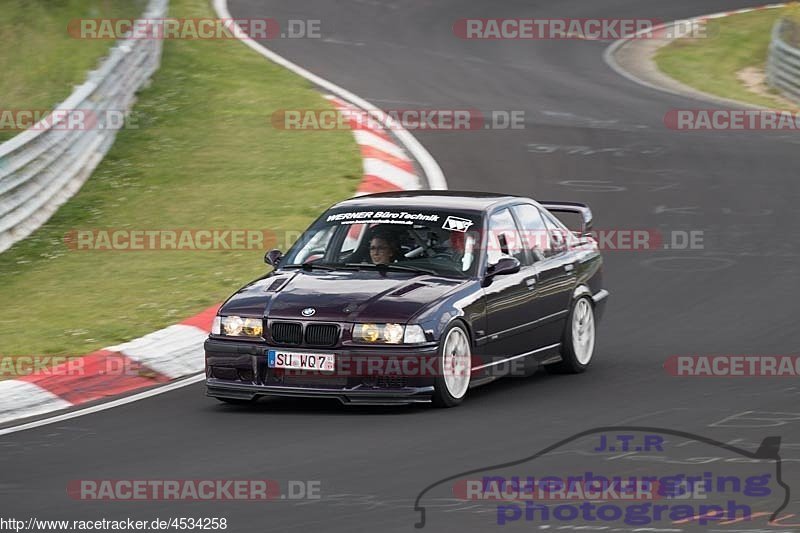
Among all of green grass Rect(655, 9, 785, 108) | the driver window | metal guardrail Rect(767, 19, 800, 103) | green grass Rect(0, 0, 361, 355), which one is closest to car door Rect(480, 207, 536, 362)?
the driver window

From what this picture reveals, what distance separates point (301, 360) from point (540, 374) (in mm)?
2468

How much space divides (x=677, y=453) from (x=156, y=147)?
12.8m

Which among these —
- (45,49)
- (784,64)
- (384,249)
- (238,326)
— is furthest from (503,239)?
(45,49)

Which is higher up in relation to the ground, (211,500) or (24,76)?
(24,76)

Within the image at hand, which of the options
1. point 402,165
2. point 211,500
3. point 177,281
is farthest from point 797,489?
point 402,165

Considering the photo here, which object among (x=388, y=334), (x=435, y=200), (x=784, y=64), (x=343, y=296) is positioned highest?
(x=784, y=64)

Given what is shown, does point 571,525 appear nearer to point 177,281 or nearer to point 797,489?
point 797,489

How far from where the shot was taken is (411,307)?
368 inches

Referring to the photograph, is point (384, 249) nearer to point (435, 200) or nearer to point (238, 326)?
point (435, 200)

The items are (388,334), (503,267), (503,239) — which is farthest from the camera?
(503,239)

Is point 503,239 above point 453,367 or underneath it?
above

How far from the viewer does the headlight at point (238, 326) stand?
31.1ft

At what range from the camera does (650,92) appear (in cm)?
2452

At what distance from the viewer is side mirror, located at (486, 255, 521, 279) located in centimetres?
1002
